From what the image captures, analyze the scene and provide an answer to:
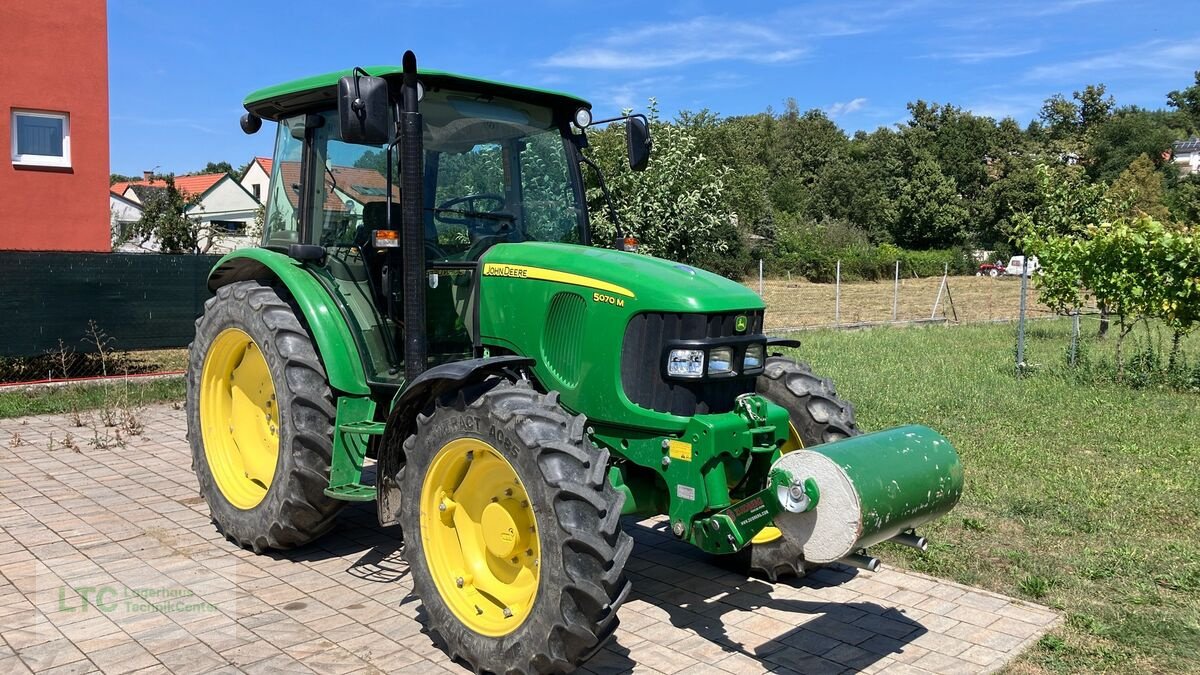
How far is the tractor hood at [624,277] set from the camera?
4.03 m

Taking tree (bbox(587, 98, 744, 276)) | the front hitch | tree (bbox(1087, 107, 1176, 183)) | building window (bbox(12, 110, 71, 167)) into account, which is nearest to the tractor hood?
the front hitch

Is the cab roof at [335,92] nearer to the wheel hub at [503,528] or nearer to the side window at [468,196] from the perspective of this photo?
the side window at [468,196]

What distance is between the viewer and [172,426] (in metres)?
9.10

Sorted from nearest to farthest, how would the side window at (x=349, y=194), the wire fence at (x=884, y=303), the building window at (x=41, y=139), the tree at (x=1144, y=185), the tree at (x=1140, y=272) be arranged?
the side window at (x=349, y=194)
the tree at (x=1140, y=272)
the building window at (x=41, y=139)
the wire fence at (x=884, y=303)
the tree at (x=1144, y=185)

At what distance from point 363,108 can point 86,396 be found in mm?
7677

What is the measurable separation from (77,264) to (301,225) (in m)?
7.01

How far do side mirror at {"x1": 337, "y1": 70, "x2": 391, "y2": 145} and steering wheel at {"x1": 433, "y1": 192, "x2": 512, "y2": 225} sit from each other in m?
0.76

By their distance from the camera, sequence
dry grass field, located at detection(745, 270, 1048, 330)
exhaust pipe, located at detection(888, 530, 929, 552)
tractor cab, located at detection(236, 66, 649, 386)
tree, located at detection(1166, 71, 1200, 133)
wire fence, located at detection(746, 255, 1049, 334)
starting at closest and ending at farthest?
exhaust pipe, located at detection(888, 530, 929, 552) < tractor cab, located at detection(236, 66, 649, 386) < wire fence, located at detection(746, 255, 1049, 334) < dry grass field, located at detection(745, 270, 1048, 330) < tree, located at detection(1166, 71, 1200, 133)

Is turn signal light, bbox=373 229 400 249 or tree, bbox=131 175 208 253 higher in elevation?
tree, bbox=131 175 208 253

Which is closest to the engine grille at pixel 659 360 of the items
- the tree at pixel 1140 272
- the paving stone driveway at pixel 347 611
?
the paving stone driveway at pixel 347 611

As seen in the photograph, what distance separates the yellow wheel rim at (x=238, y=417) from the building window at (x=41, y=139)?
868 centimetres

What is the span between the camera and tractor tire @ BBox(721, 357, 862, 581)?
4.79m

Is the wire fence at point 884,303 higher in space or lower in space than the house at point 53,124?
lower

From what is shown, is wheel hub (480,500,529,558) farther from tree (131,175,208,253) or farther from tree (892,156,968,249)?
tree (892,156,968,249)
